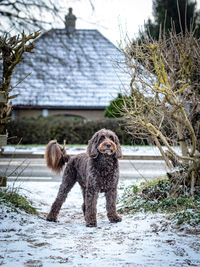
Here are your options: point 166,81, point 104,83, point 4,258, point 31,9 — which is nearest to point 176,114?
point 166,81

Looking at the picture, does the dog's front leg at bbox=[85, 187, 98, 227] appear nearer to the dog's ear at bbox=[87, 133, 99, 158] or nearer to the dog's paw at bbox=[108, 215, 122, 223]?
the dog's paw at bbox=[108, 215, 122, 223]

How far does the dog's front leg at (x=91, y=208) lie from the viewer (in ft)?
16.9

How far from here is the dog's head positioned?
16.6 feet

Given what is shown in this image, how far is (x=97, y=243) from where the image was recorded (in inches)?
163

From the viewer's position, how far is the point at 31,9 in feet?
41.0

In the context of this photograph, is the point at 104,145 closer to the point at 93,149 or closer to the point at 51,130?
the point at 93,149

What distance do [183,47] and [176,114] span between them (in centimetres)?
104

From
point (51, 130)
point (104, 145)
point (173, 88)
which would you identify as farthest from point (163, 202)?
point (51, 130)

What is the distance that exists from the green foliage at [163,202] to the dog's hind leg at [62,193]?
111 centimetres

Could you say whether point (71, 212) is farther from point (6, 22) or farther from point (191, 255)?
point (6, 22)

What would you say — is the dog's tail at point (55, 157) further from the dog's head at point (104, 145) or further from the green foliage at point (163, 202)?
the green foliage at point (163, 202)

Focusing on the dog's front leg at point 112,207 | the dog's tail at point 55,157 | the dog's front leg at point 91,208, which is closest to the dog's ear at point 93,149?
the dog's front leg at point 91,208

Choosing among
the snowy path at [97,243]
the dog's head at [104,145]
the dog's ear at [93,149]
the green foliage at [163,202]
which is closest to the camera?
the snowy path at [97,243]

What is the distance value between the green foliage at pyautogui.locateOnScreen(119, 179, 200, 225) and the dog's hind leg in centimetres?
111
